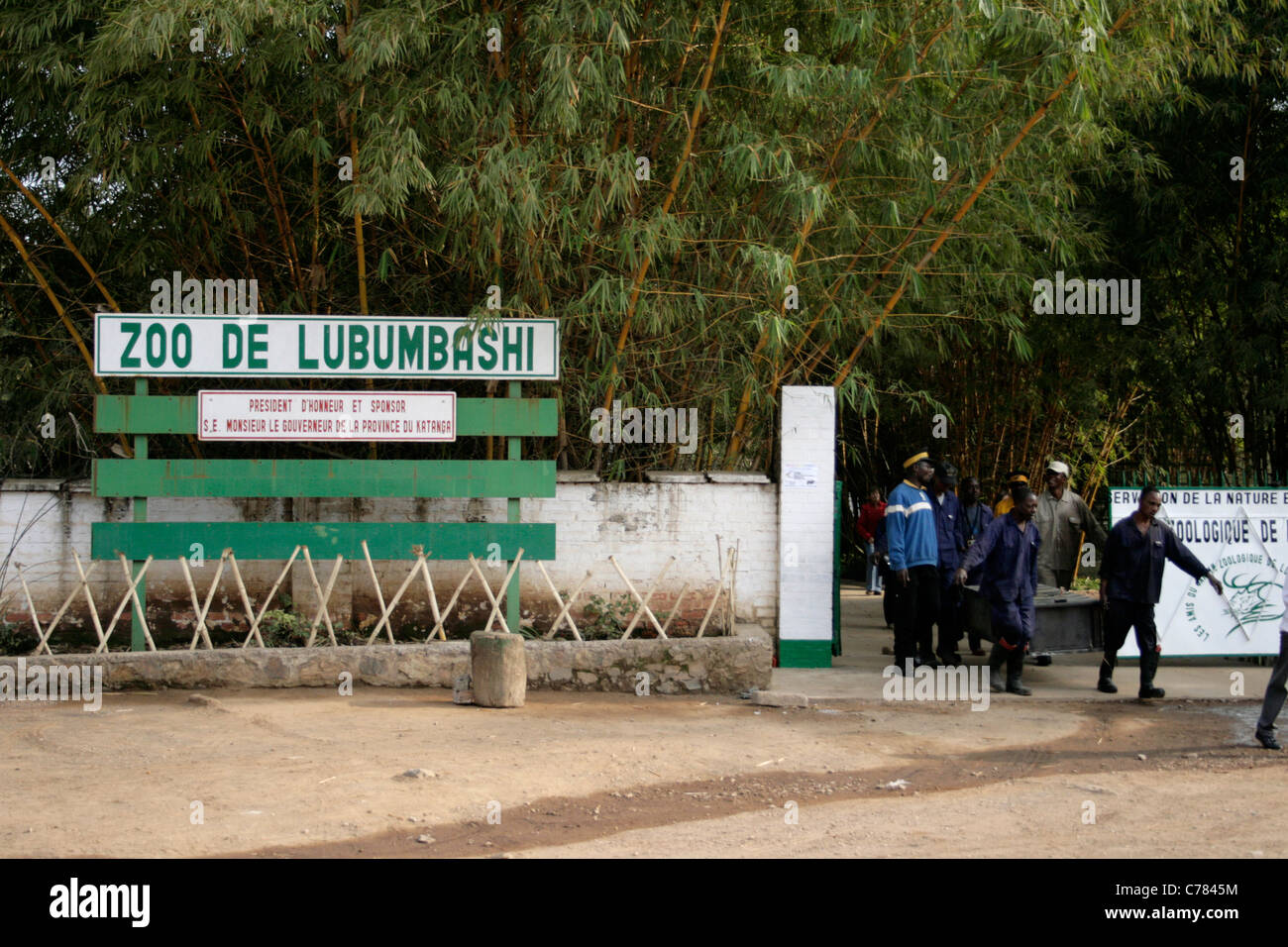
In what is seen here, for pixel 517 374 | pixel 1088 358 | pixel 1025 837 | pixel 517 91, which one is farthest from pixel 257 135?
pixel 1088 358

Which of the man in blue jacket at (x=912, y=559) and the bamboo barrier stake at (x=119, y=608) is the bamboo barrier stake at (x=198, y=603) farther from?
the man in blue jacket at (x=912, y=559)

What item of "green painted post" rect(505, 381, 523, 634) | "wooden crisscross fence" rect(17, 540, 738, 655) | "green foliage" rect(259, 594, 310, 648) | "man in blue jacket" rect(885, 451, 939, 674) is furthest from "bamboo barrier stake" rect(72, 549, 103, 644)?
"man in blue jacket" rect(885, 451, 939, 674)

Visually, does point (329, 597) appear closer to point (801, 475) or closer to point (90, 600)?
point (90, 600)

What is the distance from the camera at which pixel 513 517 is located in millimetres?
10234

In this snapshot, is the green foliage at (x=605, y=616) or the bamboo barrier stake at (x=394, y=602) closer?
the bamboo barrier stake at (x=394, y=602)

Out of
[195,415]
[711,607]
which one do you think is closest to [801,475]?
[711,607]

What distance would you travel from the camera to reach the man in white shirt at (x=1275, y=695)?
7641mm

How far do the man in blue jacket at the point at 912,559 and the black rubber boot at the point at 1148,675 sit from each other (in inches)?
62.0

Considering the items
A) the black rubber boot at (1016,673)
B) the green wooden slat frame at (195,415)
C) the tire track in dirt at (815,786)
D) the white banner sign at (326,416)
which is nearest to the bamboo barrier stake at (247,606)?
the white banner sign at (326,416)

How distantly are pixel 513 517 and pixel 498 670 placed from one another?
5.76 feet

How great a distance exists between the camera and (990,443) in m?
16.7

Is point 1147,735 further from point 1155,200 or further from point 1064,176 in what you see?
point 1155,200

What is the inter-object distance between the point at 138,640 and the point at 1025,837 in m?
6.96

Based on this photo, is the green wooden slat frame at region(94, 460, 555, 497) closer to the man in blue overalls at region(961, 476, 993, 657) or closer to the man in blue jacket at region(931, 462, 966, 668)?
the man in blue jacket at region(931, 462, 966, 668)
